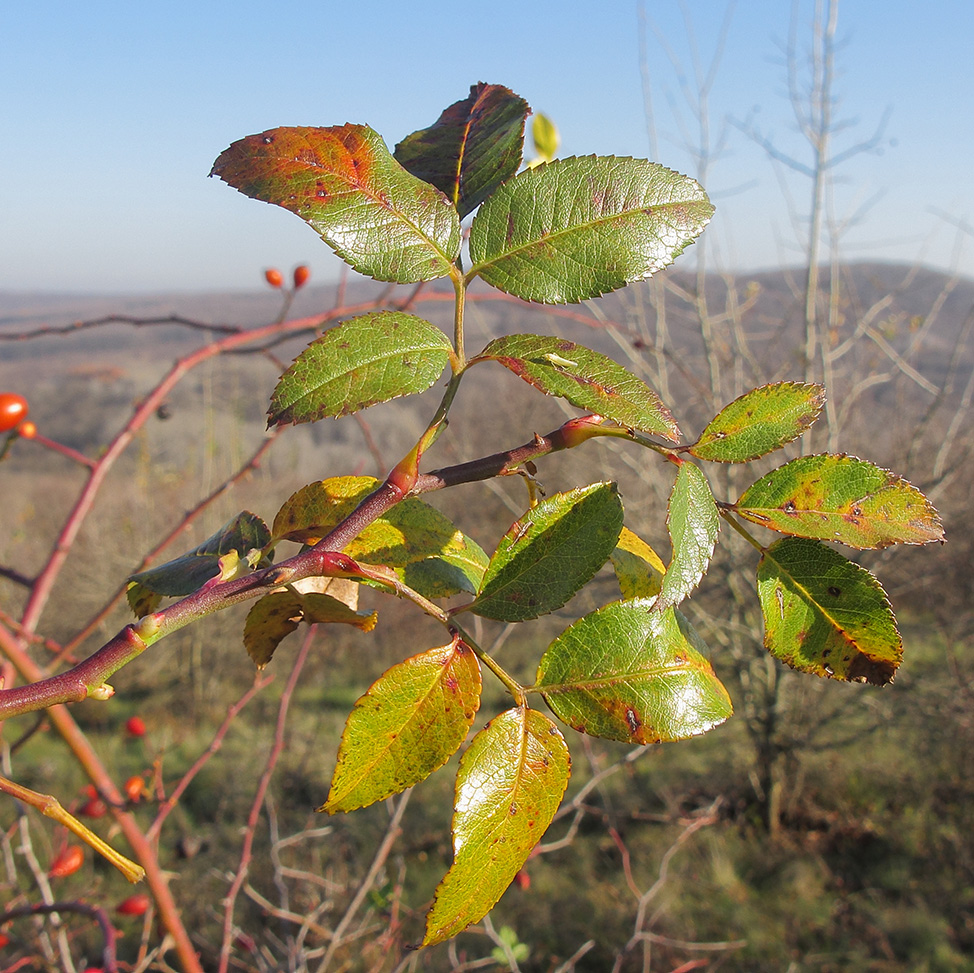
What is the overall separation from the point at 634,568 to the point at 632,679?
0.18 feet

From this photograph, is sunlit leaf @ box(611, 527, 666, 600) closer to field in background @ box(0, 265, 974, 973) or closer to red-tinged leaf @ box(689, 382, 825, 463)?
red-tinged leaf @ box(689, 382, 825, 463)

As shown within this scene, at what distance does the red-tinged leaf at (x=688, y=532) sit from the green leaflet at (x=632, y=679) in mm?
13

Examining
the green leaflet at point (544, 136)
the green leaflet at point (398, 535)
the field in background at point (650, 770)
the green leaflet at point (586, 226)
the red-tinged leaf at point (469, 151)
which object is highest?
the green leaflet at point (544, 136)

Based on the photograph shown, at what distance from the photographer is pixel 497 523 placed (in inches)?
183

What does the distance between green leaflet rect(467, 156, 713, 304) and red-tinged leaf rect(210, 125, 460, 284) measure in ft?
0.06

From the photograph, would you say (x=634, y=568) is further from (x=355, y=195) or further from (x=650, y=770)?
(x=650, y=770)

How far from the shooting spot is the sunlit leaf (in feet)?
0.91

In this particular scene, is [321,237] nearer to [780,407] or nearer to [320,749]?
[780,407]

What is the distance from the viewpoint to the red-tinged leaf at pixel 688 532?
219 mm

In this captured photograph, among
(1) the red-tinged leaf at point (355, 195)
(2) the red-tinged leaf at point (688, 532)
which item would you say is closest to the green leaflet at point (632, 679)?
(2) the red-tinged leaf at point (688, 532)

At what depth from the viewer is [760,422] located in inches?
9.9

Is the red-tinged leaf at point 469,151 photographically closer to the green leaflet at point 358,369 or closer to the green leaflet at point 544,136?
the green leaflet at point 358,369

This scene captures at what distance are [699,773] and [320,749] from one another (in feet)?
5.72

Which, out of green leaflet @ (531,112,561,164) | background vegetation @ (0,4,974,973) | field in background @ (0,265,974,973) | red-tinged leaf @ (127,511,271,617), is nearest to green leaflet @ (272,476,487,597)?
red-tinged leaf @ (127,511,271,617)
